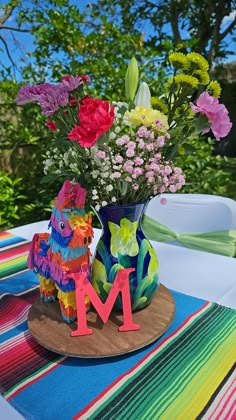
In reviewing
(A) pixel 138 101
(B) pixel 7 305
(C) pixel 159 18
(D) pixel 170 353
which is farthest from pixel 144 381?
(C) pixel 159 18

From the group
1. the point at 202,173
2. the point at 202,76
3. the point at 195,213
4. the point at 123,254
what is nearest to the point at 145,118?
the point at 202,76

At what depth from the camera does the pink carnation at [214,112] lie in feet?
2.07

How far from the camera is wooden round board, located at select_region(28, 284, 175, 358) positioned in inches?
25.1

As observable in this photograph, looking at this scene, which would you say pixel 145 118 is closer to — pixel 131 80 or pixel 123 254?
pixel 131 80

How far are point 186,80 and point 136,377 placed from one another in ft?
1.72

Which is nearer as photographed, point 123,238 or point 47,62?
point 123,238

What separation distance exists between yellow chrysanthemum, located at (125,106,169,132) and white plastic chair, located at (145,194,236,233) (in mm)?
808

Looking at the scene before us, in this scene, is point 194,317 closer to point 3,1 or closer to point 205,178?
point 205,178

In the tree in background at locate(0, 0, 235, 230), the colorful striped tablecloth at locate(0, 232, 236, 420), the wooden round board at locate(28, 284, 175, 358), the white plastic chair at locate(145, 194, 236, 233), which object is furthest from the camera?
the tree in background at locate(0, 0, 235, 230)

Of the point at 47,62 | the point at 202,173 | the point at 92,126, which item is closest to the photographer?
the point at 92,126

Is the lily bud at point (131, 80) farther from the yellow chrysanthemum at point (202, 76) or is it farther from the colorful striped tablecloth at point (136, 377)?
the colorful striped tablecloth at point (136, 377)

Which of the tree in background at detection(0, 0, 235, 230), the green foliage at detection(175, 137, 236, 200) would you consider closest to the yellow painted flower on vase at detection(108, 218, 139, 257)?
the tree in background at detection(0, 0, 235, 230)

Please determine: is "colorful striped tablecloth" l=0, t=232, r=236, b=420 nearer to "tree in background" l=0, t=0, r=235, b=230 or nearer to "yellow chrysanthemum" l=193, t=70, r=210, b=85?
"yellow chrysanthemum" l=193, t=70, r=210, b=85

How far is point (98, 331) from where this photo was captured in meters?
0.69
